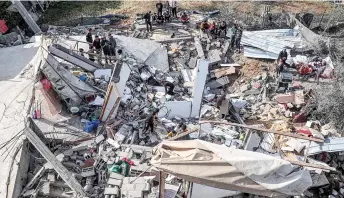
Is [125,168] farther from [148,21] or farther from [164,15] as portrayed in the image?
[164,15]

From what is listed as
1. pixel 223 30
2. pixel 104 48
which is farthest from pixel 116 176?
pixel 223 30

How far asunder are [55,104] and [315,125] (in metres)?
8.93

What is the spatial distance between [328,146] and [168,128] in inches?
203

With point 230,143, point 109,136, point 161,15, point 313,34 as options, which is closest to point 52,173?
point 109,136

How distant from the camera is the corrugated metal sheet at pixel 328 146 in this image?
1174 centimetres

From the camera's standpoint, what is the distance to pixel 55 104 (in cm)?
1327

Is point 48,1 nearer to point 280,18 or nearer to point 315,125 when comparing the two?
point 280,18

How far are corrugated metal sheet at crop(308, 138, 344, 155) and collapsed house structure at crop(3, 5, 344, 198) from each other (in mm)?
45

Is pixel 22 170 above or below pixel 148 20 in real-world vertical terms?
below

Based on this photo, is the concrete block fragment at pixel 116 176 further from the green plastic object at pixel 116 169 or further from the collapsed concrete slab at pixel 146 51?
the collapsed concrete slab at pixel 146 51

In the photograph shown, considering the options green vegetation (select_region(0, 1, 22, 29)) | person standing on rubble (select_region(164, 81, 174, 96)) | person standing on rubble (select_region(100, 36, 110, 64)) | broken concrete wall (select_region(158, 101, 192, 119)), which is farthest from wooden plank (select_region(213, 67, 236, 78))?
green vegetation (select_region(0, 1, 22, 29))

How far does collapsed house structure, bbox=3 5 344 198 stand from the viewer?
9.21m

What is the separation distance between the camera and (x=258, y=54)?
16.5 metres

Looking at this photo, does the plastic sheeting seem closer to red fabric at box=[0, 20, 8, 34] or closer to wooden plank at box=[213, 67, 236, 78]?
wooden plank at box=[213, 67, 236, 78]
